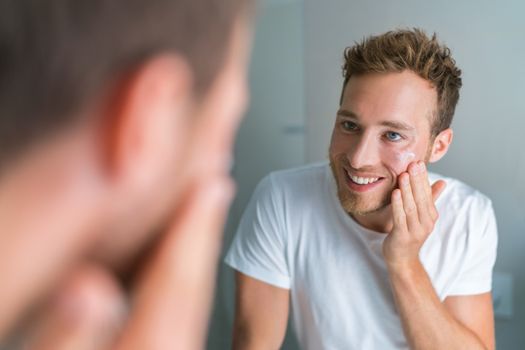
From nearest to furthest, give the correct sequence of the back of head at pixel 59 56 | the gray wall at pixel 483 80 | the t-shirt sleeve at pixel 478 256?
1. the back of head at pixel 59 56
2. the t-shirt sleeve at pixel 478 256
3. the gray wall at pixel 483 80

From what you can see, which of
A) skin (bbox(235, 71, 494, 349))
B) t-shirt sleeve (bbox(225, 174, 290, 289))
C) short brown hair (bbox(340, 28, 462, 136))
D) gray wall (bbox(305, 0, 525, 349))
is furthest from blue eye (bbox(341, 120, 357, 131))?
gray wall (bbox(305, 0, 525, 349))

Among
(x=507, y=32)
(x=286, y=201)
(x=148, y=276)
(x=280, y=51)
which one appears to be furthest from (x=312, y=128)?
(x=148, y=276)

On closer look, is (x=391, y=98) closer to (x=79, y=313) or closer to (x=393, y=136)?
(x=393, y=136)

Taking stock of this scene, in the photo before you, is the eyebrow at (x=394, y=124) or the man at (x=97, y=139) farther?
the eyebrow at (x=394, y=124)

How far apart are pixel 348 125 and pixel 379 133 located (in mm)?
71

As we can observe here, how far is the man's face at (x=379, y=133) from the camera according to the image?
1.13m

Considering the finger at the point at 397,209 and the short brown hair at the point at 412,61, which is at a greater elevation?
the short brown hair at the point at 412,61

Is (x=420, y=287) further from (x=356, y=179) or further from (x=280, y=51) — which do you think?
(x=280, y=51)

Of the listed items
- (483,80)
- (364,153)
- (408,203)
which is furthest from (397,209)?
(483,80)

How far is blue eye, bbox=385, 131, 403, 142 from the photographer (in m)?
1.15

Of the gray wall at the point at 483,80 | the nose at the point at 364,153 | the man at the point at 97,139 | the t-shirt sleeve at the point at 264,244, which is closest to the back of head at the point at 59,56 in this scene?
the man at the point at 97,139

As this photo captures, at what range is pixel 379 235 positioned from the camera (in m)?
1.20

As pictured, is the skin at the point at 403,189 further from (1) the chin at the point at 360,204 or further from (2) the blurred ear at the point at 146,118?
(2) the blurred ear at the point at 146,118

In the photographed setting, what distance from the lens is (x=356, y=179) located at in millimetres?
1151
